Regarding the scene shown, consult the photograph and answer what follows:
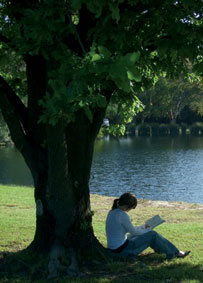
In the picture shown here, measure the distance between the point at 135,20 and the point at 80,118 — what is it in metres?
1.64

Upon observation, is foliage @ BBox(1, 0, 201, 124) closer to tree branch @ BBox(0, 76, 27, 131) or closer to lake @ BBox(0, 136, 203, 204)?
tree branch @ BBox(0, 76, 27, 131)

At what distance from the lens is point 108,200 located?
16375mm

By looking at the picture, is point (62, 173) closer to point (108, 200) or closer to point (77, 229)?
point (77, 229)

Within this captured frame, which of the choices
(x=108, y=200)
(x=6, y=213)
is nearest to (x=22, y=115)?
(x=6, y=213)

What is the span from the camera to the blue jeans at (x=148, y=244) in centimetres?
670

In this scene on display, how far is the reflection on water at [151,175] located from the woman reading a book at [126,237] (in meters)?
13.8

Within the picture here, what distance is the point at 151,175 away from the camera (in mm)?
28781

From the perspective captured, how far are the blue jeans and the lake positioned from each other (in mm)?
13743

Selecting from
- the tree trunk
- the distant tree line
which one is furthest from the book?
the distant tree line

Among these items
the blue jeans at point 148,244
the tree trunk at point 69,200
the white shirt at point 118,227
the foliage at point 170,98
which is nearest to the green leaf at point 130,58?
the tree trunk at point 69,200

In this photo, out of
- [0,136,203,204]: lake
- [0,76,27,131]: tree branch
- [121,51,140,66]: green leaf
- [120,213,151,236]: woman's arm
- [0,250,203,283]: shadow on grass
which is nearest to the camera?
[121,51,140,66]: green leaf

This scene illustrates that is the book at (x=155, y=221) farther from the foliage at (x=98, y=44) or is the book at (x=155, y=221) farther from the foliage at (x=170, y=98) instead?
the foliage at (x=170, y=98)

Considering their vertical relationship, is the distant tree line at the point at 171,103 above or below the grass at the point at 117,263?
above

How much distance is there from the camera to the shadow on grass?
5.68 metres
